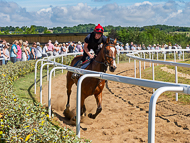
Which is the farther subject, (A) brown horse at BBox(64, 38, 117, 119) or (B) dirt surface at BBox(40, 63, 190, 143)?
(A) brown horse at BBox(64, 38, 117, 119)

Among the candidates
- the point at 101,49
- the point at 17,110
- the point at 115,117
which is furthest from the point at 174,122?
the point at 17,110

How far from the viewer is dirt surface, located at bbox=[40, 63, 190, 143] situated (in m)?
3.94

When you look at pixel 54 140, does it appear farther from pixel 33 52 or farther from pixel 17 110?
pixel 33 52

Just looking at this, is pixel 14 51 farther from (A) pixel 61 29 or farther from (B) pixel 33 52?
(A) pixel 61 29

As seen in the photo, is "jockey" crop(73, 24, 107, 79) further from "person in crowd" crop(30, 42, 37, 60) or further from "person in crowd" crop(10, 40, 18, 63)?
"person in crowd" crop(30, 42, 37, 60)

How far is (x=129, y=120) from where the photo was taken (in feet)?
16.0

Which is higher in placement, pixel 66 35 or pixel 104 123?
pixel 66 35

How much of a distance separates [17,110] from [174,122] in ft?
9.84

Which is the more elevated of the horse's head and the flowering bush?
the horse's head

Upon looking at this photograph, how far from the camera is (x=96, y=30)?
16.1ft

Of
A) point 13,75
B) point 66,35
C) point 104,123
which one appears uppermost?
point 66,35

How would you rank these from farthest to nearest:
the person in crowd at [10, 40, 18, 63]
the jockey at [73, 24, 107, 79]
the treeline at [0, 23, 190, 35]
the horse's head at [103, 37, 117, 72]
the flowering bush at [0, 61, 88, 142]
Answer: the treeline at [0, 23, 190, 35] → the person in crowd at [10, 40, 18, 63] → the jockey at [73, 24, 107, 79] → the horse's head at [103, 37, 117, 72] → the flowering bush at [0, 61, 88, 142]

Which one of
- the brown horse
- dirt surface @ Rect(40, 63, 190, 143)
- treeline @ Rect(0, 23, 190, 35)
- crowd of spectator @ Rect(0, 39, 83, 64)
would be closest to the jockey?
the brown horse

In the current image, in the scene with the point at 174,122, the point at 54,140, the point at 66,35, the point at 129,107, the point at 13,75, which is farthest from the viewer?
the point at 66,35
